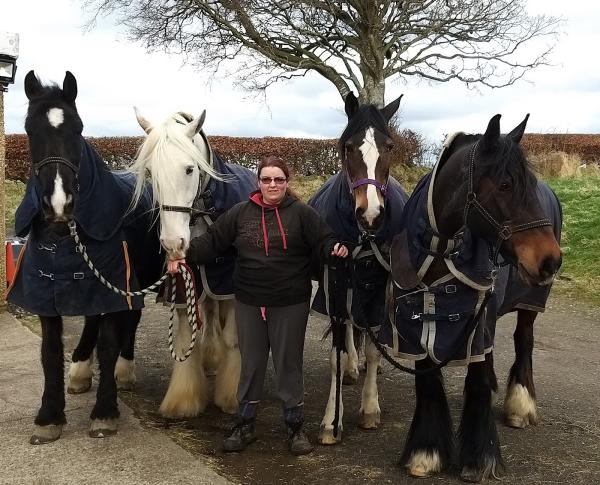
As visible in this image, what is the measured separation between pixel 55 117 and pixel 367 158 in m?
1.70

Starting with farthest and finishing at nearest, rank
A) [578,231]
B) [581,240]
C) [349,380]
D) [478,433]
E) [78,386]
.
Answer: [578,231] → [581,240] → [349,380] → [78,386] → [478,433]

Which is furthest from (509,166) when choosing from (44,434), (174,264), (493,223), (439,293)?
(44,434)

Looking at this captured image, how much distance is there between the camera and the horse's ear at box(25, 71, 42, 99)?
3.34 m

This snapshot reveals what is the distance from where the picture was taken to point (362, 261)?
3803mm

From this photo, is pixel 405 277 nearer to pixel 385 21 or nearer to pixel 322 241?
pixel 322 241

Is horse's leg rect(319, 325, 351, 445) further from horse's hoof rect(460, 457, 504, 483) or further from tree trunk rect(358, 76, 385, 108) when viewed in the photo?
tree trunk rect(358, 76, 385, 108)

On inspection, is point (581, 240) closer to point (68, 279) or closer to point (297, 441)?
point (297, 441)

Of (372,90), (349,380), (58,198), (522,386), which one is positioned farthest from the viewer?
(372,90)

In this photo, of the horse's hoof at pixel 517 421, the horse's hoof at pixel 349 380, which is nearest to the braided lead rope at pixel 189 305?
the horse's hoof at pixel 349 380

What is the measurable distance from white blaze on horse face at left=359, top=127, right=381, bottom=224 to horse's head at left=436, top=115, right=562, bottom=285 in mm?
499

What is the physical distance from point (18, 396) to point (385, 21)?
1323 cm

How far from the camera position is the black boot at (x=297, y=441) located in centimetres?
361

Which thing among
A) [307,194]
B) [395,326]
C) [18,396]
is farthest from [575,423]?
[307,194]

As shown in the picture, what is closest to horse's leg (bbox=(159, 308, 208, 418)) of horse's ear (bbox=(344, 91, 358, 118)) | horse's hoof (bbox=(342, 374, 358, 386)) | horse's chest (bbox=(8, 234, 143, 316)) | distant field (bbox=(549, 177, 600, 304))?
horse's chest (bbox=(8, 234, 143, 316))
